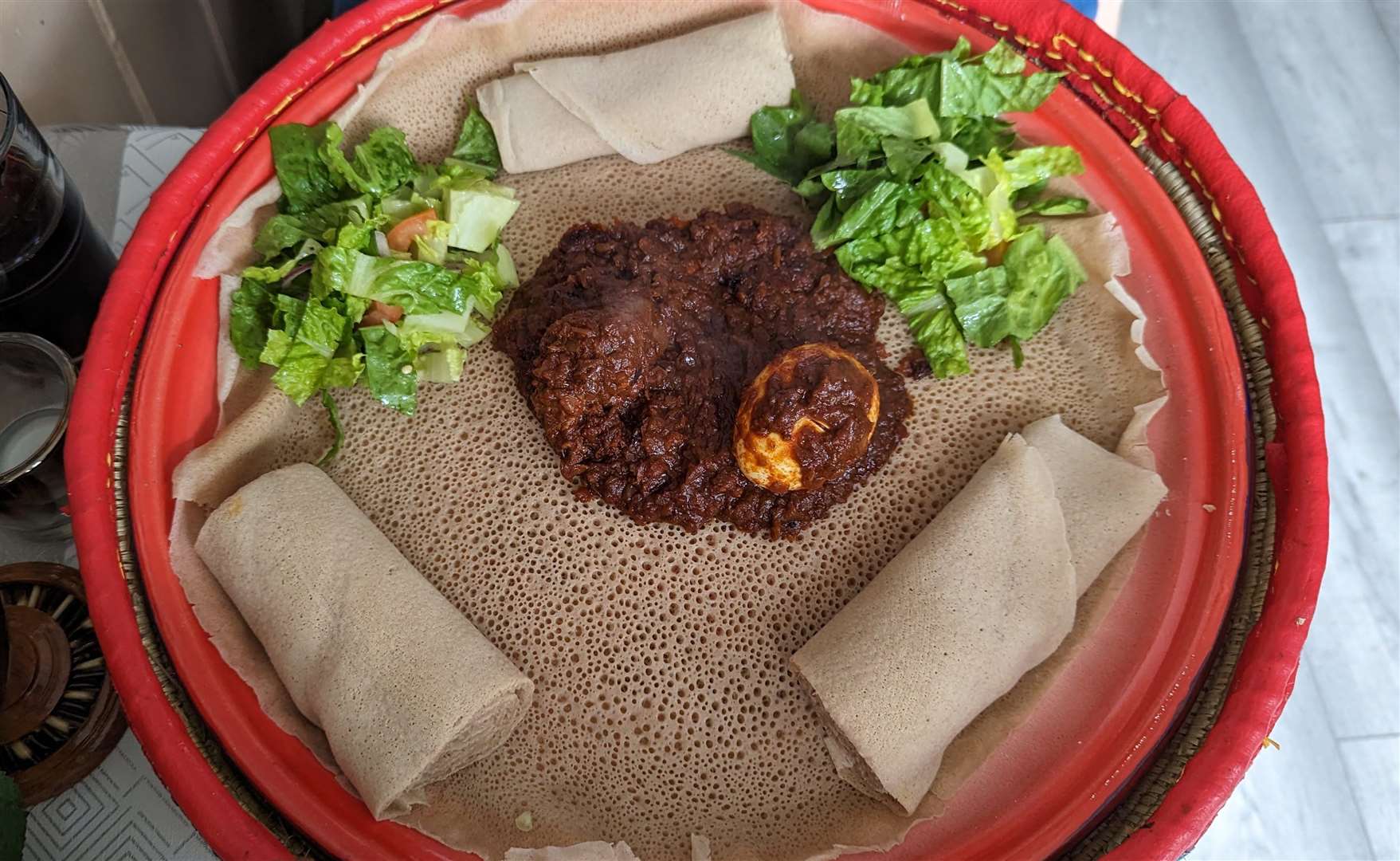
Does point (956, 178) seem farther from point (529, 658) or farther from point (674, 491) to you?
point (529, 658)

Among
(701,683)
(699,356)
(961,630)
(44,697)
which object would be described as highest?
(699,356)

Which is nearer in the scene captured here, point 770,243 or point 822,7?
point 770,243

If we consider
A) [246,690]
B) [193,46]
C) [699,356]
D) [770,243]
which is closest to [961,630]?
[699,356]

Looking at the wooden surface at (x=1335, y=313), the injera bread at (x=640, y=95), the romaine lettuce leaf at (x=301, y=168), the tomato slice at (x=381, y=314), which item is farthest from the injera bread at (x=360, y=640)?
the wooden surface at (x=1335, y=313)

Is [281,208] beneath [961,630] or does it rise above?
above

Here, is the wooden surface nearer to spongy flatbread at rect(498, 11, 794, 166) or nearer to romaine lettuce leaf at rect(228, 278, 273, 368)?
spongy flatbread at rect(498, 11, 794, 166)

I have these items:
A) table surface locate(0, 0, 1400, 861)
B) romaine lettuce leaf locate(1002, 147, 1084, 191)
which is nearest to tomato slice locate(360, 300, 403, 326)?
table surface locate(0, 0, 1400, 861)

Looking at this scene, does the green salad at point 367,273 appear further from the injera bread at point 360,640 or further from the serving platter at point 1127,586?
the injera bread at point 360,640
